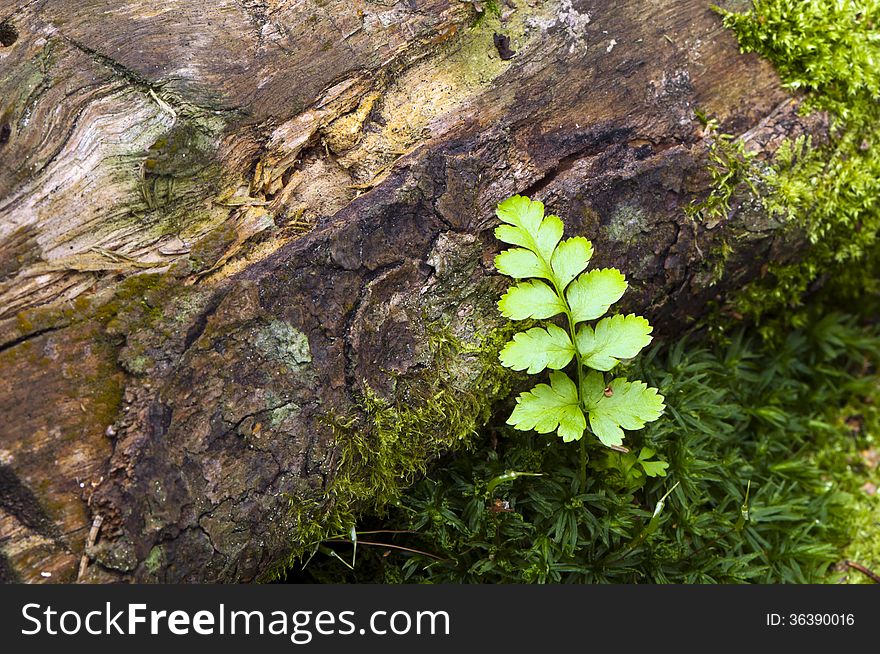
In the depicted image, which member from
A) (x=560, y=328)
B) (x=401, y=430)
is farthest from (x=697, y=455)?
(x=401, y=430)

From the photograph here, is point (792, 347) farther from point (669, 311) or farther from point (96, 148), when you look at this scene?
point (96, 148)

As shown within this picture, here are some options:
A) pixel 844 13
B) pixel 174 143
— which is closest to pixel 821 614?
A: pixel 844 13

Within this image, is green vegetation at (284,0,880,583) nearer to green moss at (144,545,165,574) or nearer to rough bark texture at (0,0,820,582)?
rough bark texture at (0,0,820,582)

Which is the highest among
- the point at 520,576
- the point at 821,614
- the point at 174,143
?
the point at 174,143

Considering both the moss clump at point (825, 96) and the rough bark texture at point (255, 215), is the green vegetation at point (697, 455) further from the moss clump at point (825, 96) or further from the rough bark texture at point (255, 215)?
the rough bark texture at point (255, 215)

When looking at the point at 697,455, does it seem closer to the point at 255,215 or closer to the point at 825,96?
the point at 825,96

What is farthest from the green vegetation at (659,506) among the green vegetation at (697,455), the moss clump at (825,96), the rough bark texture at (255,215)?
the moss clump at (825,96)
